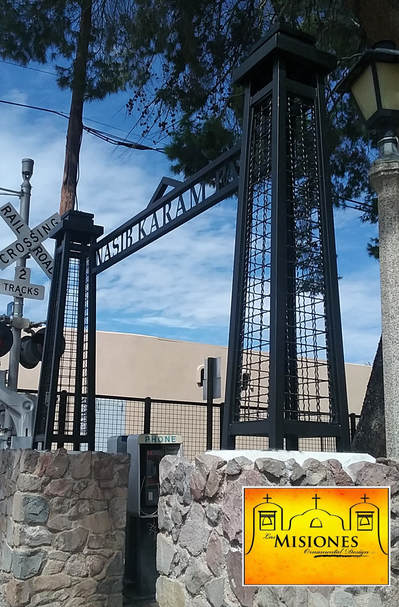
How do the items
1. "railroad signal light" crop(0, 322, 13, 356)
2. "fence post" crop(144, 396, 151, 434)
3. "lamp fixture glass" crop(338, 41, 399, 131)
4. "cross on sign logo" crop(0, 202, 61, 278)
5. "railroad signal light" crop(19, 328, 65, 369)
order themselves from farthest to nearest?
"fence post" crop(144, 396, 151, 434) → "cross on sign logo" crop(0, 202, 61, 278) → "railroad signal light" crop(19, 328, 65, 369) → "railroad signal light" crop(0, 322, 13, 356) → "lamp fixture glass" crop(338, 41, 399, 131)

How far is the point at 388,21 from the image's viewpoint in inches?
243

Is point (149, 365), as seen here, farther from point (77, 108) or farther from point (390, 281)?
point (390, 281)

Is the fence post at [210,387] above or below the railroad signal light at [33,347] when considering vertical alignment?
below

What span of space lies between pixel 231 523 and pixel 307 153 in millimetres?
2349

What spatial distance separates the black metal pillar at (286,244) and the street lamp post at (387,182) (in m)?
0.36

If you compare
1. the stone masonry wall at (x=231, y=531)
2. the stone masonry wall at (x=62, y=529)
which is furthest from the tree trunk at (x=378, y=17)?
→ the stone masonry wall at (x=62, y=529)

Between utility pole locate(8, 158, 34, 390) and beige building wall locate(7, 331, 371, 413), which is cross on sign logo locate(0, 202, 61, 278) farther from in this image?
beige building wall locate(7, 331, 371, 413)

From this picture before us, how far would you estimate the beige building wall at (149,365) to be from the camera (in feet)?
57.3

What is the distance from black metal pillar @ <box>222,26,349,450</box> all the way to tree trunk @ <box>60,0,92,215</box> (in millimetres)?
5770

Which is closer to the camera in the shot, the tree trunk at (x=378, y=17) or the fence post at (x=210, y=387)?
the tree trunk at (x=378, y=17)

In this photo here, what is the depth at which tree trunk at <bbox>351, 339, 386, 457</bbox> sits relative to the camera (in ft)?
20.9

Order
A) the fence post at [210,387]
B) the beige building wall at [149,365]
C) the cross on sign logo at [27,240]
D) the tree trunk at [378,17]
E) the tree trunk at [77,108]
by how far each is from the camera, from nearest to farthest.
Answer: the tree trunk at [378,17] → the cross on sign logo at [27,240] → the fence post at [210,387] → the tree trunk at [77,108] → the beige building wall at [149,365]

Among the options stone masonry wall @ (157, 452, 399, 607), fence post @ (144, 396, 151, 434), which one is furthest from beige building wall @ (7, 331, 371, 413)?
stone masonry wall @ (157, 452, 399, 607)

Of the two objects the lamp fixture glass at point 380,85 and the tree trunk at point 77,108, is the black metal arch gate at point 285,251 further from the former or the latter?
the tree trunk at point 77,108
